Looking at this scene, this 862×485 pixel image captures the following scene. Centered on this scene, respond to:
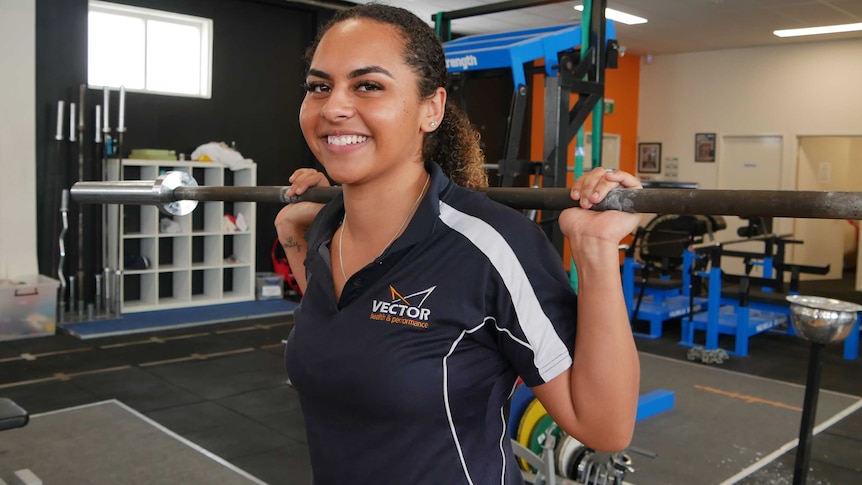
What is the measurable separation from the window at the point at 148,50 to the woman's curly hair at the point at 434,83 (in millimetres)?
6054

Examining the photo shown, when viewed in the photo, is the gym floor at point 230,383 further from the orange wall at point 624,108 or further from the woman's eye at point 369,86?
the orange wall at point 624,108

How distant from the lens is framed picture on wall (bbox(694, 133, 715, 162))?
10.8 meters

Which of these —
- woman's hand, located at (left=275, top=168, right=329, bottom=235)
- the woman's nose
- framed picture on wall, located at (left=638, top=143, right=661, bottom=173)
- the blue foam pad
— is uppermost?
framed picture on wall, located at (left=638, top=143, right=661, bottom=173)

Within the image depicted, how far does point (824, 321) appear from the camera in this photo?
95.3 inches

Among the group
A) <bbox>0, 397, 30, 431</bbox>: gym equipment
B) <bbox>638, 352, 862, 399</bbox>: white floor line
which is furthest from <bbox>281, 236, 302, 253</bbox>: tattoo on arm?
<bbox>638, 352, 862, 399</bbox>: white floor line

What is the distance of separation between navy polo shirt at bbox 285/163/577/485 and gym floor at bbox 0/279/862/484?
236 cm

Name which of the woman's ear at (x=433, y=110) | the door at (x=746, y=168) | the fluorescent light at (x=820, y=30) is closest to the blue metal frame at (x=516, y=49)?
the woman's ear at (x=433, y=110)

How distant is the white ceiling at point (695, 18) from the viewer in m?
7.79

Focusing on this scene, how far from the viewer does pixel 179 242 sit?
7238mm

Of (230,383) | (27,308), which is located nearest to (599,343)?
(230,383)

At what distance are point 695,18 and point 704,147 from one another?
2761mm

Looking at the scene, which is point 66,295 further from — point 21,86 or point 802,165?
point 802,165

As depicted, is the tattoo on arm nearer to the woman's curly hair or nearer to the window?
the woman's curly hair

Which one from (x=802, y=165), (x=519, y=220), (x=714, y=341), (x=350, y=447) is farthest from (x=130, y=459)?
(x=802, y=165)
